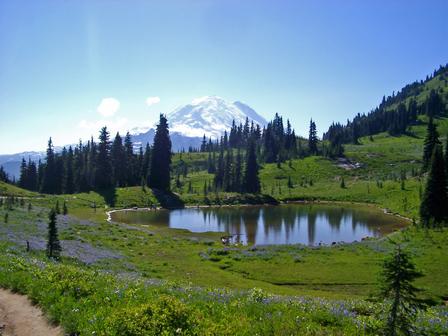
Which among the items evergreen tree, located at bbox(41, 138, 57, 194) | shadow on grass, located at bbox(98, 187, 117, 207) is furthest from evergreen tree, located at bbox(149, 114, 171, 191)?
evergreen tree, located at bbox(41, 138, 57, 194)

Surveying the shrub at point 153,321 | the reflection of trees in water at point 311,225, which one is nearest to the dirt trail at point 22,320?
the shrub at point 153,321

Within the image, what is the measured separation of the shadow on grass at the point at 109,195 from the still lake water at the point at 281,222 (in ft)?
39.2

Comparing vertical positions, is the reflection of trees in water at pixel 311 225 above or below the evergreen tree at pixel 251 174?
below

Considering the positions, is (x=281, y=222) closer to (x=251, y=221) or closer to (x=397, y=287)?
(x=251, y=221)

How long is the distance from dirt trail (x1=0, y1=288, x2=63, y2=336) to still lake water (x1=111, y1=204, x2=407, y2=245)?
51.9 m

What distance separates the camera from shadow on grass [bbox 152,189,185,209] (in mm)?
118363

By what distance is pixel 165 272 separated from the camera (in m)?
38.8

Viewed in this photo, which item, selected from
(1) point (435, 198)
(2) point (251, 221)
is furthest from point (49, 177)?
(1) point (435, 198)

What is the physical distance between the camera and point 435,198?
209 feet

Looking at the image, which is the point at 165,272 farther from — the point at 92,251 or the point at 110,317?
the point at 110,317

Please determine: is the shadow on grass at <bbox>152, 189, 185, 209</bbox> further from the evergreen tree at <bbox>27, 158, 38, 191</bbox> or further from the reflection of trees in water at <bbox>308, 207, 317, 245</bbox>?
the evergreen tree at <bbox>27, 158, 38, 191</bbox>

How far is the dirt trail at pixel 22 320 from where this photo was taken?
13.0 m

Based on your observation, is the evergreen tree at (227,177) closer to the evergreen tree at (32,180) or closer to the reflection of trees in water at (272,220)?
the reflection of trees in water at (272,220)

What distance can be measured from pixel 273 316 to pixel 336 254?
126 ft
